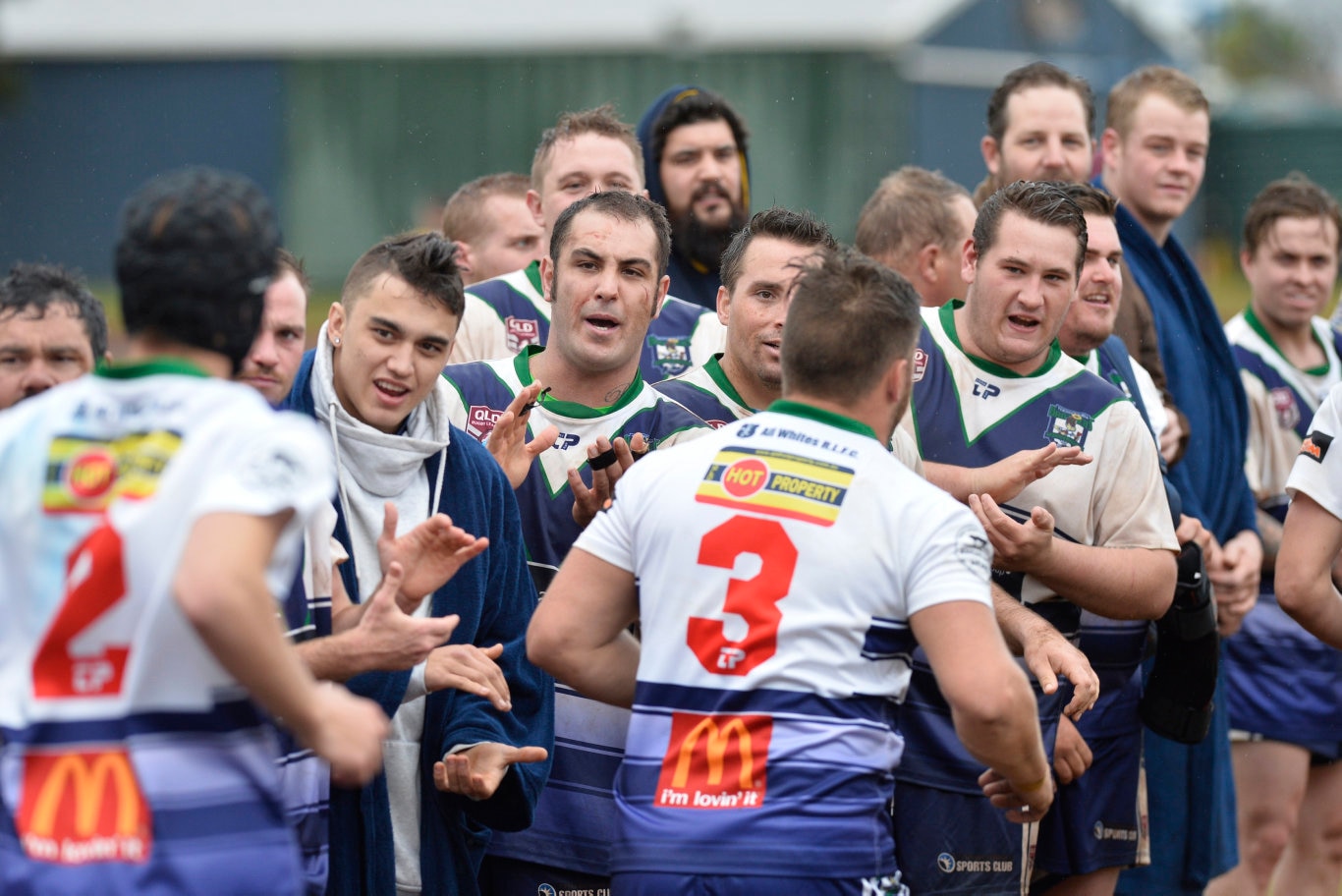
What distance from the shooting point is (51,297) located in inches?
177

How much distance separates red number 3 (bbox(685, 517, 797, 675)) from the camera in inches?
131

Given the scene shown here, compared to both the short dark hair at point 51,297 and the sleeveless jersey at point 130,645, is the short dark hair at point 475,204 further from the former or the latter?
the sleeveless jersey at point 130,645

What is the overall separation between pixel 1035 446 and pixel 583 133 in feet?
7.90

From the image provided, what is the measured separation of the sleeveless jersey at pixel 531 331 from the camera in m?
5.89

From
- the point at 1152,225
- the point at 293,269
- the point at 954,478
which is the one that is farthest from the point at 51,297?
the point at 1152,225

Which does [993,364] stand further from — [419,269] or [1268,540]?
[1268,540]

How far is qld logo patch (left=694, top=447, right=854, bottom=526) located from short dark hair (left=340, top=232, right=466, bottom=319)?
1177 mm

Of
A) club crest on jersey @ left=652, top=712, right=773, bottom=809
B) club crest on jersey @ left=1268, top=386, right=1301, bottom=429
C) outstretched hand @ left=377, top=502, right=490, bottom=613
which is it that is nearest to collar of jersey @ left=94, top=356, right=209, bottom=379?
outstretched hand @ left=377, top=502, right=490, bottom=613

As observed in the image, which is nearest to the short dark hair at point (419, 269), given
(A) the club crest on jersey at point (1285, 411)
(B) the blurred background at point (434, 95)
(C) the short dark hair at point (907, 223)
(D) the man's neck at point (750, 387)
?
(D) the man's neck at point (750, 387)

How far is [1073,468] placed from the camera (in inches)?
183

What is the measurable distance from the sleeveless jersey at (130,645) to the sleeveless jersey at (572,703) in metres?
1.84

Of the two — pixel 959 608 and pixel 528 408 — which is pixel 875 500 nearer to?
pixel 959 608

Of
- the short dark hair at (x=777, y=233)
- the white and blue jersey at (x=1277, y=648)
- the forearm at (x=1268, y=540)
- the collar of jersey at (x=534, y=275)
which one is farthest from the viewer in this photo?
the white and blue jersey at (x=1277, y=648)

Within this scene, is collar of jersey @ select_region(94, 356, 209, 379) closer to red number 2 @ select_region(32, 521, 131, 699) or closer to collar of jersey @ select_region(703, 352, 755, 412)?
red number 2 @ select_region(32, 521, 131, 699)
